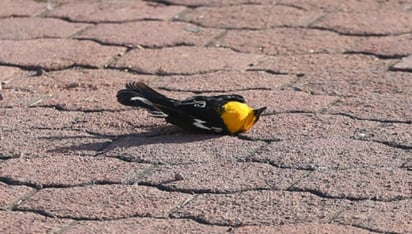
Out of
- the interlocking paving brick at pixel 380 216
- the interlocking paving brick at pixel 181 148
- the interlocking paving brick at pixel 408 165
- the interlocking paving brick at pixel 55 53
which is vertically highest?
the interlocking paving brick at pixel 408 165

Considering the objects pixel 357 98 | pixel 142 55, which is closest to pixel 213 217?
pixel 357 98

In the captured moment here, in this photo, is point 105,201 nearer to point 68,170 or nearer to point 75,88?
point 68,170

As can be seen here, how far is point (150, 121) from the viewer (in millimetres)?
4527

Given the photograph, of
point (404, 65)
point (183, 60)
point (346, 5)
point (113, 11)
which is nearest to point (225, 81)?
point (183, 60)

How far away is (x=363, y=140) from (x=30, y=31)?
7.18ft

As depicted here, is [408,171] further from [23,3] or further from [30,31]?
[23,3]

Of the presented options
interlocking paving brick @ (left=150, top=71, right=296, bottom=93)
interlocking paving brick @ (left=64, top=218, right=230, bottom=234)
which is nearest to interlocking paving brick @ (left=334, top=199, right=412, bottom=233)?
interlocking paving brick @ (left=64, top=218, right=230, bottom=234)

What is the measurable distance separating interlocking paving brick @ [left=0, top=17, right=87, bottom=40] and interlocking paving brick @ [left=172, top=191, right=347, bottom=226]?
2.09 metres

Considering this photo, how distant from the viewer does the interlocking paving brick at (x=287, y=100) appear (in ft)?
14.9

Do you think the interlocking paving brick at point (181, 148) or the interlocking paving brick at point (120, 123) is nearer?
the interlocking paving brick at point (181, 148)

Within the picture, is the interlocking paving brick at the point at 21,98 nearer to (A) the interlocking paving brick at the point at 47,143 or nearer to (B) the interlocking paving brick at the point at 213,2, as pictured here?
(A) the interlocking paving brick at the point at 47,143

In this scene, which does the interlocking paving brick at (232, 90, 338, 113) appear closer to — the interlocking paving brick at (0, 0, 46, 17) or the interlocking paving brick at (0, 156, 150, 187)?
the interlocking paving brick at (0, 156, 150, 187)

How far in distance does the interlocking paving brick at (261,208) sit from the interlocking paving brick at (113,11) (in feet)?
7.09

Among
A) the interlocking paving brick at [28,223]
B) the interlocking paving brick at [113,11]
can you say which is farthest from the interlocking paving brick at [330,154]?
the interlocking paving brick at [113,11]
